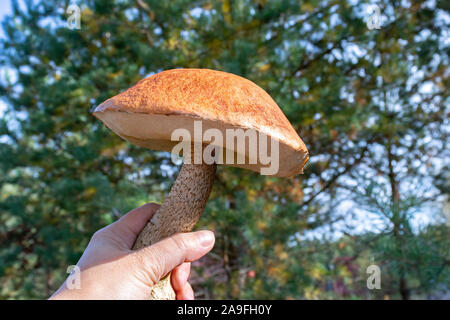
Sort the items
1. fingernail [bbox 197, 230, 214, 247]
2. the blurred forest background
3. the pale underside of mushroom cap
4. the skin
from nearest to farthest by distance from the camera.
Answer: the pale underside of mushroom cap, the skin, fingernail [bbox 197, 230, 214, 247], the blurred forest background

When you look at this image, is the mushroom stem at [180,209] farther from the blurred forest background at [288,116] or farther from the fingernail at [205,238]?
the blurred forest background at [288,116]

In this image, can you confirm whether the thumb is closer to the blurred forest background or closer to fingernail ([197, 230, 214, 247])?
fingernail ([197, 230, 214, 247])

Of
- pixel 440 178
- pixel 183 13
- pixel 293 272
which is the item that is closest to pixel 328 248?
pixel 293 272

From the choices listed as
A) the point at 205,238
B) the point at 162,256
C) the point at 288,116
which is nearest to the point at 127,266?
the point at 162,256

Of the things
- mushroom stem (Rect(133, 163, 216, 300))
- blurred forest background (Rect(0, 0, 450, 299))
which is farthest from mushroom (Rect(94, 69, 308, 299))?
blurred forest background (Rect(0, 0, 450, 299))

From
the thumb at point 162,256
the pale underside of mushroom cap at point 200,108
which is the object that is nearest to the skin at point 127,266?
the thumb at point 162,256

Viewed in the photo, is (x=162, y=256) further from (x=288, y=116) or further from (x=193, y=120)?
(x=288, y=116)
